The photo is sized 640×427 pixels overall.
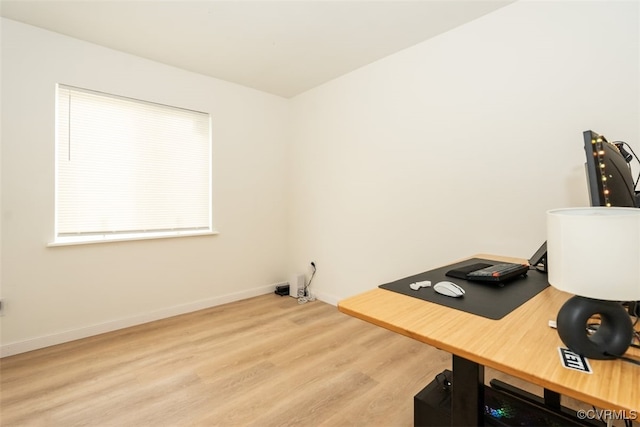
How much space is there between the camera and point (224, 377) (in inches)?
74.5

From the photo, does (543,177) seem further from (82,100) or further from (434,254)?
(82,100)

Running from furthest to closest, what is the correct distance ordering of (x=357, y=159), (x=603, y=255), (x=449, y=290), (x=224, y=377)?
(x=357, y=159), (x=224, y=377), (x=449, y=290), (x=603, y=255)

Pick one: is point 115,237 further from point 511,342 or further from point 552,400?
point 552,400

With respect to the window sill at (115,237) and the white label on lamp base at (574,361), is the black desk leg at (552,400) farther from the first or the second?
the window sill at (115,237)

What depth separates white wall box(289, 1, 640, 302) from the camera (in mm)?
1697

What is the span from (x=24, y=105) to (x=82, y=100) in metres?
0.38

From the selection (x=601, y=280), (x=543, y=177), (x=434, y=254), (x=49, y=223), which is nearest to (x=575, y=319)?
(x=601, y=280)

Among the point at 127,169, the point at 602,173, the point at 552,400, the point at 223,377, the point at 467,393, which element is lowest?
the point at 223,377

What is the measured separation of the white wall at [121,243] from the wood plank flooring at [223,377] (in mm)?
302

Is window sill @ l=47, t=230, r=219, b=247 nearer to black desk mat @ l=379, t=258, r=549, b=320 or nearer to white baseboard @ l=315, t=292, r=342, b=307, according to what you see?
white baseboard @ l=315, t=292, r=342, b=307

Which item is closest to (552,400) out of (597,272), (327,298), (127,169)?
(597,272)

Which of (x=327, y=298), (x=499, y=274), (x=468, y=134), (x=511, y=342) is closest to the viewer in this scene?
(x=511, y=342)

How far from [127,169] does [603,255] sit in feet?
10.7

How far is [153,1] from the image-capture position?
77.2 inches
